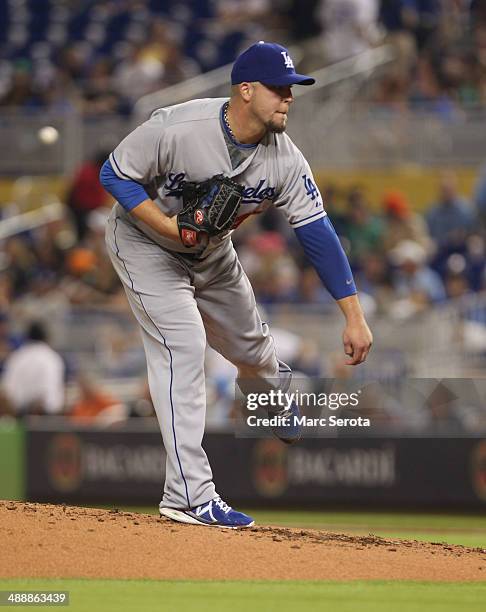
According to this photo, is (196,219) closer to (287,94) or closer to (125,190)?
(125,190)

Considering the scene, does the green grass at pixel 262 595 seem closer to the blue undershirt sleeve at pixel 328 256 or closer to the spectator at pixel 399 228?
the blue undershirt sleeve at pixel 328 256

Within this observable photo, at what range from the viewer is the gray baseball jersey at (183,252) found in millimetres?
6105

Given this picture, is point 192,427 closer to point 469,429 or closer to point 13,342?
point 469,429

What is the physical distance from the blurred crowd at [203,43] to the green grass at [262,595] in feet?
32.8

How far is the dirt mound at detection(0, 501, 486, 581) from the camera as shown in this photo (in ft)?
18.2

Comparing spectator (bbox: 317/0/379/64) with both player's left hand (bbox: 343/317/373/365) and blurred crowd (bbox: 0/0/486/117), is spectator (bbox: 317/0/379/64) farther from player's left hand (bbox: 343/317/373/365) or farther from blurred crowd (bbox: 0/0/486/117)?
player's left hand (bbox: 343/317/373/365)

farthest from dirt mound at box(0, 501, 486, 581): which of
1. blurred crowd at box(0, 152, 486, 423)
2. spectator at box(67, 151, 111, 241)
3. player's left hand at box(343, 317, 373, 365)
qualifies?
spectator at box(67, 151, 111, 241)

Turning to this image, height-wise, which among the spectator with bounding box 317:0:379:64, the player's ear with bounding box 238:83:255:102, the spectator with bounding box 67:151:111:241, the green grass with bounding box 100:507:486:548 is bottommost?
the green grass with bounding box 100:507:486:548

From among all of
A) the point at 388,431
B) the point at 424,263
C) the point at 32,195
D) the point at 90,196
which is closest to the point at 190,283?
the point at 388,431

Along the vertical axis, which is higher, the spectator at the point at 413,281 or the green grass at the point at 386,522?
the spectator at the point at 413,281

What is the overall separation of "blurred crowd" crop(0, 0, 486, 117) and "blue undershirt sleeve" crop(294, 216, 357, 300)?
28.8ft

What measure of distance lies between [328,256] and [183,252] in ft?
2.21

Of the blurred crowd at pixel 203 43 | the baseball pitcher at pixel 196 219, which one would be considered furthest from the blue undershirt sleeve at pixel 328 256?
the blurred crowd at pixel 203 43

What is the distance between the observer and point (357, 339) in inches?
244
